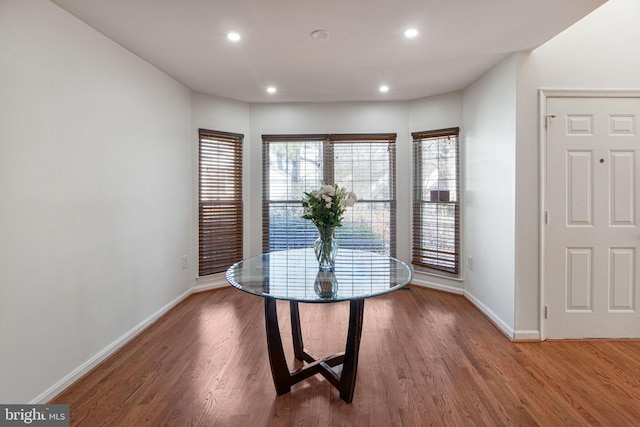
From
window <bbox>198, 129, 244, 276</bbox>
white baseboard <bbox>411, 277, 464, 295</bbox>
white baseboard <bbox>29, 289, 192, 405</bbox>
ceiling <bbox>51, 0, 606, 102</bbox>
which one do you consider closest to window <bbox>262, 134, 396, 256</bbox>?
window <bbox>198, 129, 244, 276</bbox>

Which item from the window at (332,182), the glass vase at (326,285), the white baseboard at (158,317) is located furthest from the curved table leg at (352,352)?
the window at (332,182)

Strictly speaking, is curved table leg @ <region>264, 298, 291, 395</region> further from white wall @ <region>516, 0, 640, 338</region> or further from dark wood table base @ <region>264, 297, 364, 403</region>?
white wall @ <region>516, 0, 640, 338</region>

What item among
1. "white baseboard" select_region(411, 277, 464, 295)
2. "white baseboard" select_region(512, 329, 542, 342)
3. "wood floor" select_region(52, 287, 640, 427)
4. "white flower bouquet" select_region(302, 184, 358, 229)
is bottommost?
"wood floor" select_region(52, 287, 640, 427)

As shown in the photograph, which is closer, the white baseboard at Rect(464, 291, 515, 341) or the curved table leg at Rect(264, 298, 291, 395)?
the curved table leg at Rect(264, 298, 291, 395)

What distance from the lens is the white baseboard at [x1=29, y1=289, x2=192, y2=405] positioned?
2.03 meters

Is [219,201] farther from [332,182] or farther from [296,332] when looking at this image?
[296,332]

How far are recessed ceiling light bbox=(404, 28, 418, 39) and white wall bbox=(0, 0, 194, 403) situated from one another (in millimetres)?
Result: 2396

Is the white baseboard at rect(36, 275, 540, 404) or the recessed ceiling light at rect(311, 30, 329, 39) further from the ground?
the recessed ceiling light at rect(311, 30, 329, 39)

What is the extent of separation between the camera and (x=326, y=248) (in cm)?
233

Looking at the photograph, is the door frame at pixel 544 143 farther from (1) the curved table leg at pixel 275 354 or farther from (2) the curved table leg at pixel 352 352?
(1) the curved table leg at pixel 275 354

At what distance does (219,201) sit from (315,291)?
2.82m

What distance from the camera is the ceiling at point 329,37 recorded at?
2.16 m

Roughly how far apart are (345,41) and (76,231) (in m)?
2.51

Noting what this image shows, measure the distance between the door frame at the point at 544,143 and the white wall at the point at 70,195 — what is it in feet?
11.9
